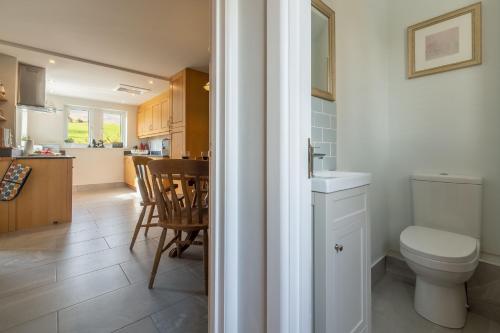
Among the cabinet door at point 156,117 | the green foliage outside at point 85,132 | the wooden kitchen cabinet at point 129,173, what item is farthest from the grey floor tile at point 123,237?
the green foliage outside at point 85,132

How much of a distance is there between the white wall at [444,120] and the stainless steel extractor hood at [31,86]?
15.2 ft

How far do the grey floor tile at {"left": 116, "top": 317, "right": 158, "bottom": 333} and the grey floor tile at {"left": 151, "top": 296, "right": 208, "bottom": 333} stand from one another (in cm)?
2

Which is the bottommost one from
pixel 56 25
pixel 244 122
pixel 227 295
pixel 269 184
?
pixel 227 295

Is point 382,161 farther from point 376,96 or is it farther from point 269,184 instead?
point 269,184

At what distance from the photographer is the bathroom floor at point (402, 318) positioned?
1.20 metres

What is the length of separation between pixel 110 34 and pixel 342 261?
330 cm

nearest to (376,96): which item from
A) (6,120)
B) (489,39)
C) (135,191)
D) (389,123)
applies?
(389,123)

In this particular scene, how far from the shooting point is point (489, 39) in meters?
1.40

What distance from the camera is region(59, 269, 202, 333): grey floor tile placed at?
1.17 m

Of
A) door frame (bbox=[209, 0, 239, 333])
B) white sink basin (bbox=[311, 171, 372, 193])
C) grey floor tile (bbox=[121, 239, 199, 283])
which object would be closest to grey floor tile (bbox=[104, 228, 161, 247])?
grey floor tile (bbox=[121, 239, 199, 283])

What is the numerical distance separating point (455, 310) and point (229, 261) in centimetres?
139

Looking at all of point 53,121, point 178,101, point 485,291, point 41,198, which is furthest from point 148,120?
point 485,291

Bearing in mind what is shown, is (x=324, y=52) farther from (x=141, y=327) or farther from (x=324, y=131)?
(x=141, y=327)

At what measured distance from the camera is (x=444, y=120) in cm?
157
